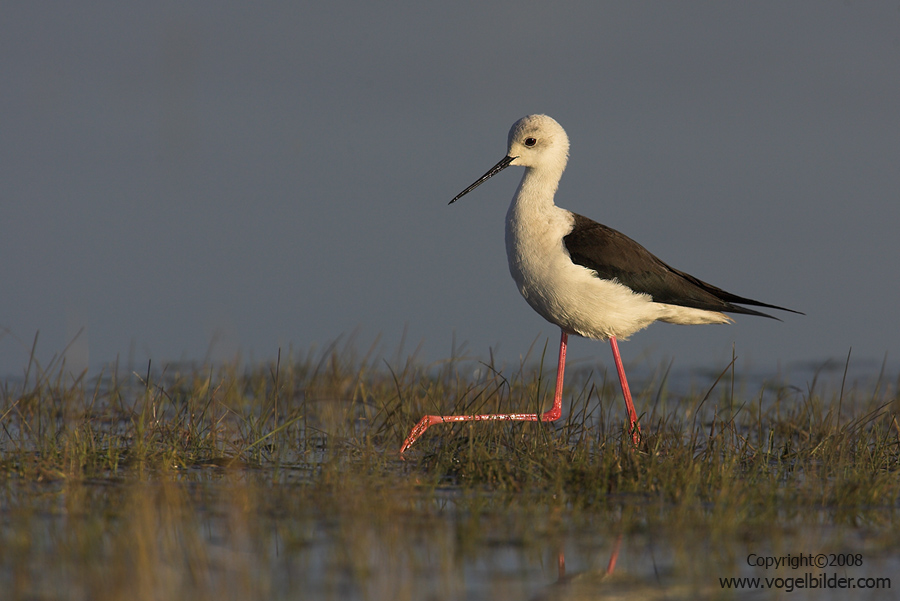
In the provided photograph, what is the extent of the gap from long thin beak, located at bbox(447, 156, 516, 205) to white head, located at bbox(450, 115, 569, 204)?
0.15 ft

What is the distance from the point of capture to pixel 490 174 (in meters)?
7.54

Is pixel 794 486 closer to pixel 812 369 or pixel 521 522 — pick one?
pixel 521 522

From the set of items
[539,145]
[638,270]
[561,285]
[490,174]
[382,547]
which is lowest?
[382,547]

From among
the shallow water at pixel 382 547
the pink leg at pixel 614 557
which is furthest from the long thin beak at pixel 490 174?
the pink leg at pixel 614 557

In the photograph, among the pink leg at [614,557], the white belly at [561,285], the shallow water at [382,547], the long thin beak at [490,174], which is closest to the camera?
the shallow water at [382,547]

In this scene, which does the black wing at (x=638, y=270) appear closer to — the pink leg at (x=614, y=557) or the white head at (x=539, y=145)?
the white head at (x=539, y=145)

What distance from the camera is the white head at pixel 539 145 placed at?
7.15m

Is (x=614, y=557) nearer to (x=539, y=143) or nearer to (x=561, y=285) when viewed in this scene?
(x=561, y=285)

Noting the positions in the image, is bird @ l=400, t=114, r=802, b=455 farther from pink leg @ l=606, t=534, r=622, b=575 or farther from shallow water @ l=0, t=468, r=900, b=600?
pink leg @ l=606, t=534, r=622, b=575

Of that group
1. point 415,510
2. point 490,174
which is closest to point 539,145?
point 490,174

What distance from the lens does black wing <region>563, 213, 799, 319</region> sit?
6.70m

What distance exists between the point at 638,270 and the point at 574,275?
24.6 inches

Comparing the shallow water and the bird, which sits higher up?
the bird

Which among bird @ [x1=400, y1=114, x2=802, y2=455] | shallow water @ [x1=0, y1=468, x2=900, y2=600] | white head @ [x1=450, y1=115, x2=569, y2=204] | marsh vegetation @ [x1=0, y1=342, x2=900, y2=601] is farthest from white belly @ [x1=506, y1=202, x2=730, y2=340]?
shallow water @ [x1=0, y1=468, x2=900, y2=600]
